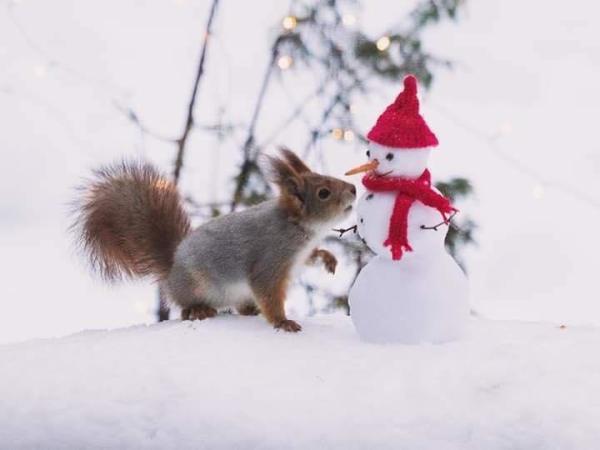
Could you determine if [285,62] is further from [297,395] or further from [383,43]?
[297,395]

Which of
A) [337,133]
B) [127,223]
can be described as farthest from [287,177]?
[337,133]

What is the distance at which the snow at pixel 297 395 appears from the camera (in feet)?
5.26

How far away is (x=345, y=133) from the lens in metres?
2.79

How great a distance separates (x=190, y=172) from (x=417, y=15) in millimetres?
853

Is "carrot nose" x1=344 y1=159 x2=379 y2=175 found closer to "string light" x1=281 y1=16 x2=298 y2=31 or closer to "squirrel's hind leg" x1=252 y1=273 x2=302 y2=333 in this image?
"squirrel's hind leg" x1=252 y1=273 x2=302 y2=333

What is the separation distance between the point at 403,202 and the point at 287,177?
0.27 meters

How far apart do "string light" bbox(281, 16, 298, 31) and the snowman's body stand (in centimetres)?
89

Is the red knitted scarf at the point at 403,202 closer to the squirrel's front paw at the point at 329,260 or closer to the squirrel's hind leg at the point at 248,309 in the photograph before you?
the squirrel's front paw at the point at 329,260

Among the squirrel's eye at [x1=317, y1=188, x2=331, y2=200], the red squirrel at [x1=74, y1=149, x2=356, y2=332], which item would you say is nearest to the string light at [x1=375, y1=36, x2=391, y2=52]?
the red squirrel at [x1=74, y1=149, x2=356, y2=332]

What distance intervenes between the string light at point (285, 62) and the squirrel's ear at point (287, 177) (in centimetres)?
82

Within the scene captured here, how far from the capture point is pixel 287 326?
2025mm

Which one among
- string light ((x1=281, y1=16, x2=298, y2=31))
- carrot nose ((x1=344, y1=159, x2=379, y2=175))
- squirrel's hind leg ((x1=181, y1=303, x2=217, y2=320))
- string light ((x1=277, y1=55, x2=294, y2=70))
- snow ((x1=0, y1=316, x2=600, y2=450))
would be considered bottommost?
snow ((x1=0, y1=316, x2=600, y2=450))

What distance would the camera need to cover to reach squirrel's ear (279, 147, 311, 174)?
206 centimetres

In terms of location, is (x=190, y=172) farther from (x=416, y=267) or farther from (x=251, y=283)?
(x=416, y=267)
